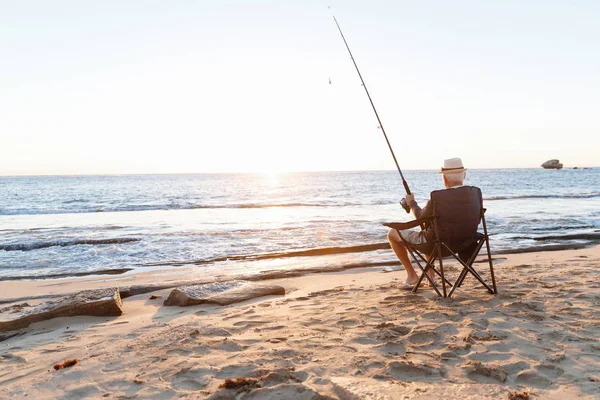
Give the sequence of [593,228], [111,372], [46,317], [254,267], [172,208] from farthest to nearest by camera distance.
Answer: [172,208]
[593,228]
[254,267]
[46,317]
[111,372]

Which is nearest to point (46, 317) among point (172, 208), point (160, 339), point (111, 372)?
point (160, 339)

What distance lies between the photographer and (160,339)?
3785mm

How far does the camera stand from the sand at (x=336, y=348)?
2.74m

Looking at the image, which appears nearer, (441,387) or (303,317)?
(441,387)

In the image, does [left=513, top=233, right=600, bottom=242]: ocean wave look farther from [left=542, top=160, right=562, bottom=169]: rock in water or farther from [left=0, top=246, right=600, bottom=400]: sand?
[left=542, top=160, right=562, bottom=169]: rock in water

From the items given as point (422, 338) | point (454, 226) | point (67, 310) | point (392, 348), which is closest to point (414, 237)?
point (454, 226)

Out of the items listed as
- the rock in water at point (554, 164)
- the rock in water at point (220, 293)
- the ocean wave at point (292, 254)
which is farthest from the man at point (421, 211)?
the rock in water at point (554, 164)

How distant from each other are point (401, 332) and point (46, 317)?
364cm

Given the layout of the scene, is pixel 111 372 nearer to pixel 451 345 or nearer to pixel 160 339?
pixel 160 339

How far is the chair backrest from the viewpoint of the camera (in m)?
4.59

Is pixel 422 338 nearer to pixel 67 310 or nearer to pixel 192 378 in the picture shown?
pixel 192 378

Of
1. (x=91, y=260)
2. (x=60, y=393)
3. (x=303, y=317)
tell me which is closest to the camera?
(x=60, y=393)

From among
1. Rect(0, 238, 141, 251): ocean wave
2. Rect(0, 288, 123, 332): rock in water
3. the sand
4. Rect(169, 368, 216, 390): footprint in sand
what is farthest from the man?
Rect(0, 238, 141, 251): ocean wave

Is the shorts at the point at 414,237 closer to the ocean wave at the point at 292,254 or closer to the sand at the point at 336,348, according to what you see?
the sand at the point at 336,348
